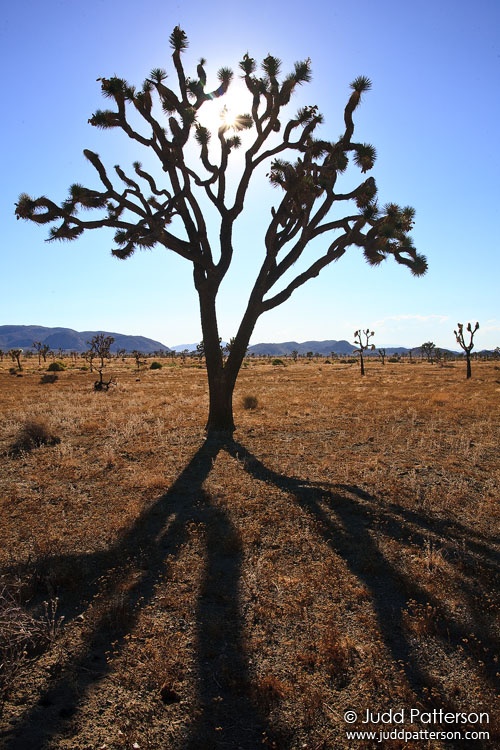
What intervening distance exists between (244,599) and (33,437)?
7.95 meters

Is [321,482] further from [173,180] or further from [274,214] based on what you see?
[173,180]

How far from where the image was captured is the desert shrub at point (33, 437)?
967 centimetres

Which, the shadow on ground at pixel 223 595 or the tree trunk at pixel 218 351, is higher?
the tree trunk at pixel 218 351

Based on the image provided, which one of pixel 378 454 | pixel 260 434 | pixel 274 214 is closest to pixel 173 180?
pixel 274 214

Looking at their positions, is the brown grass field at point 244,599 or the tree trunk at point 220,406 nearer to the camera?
the brown grass field at point 244,599

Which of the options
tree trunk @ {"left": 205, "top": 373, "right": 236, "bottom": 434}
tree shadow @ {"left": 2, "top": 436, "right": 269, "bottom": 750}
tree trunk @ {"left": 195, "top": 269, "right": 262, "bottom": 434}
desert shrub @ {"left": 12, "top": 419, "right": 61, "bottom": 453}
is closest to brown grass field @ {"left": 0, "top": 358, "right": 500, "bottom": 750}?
tree shadow @ {"left": 2, "top": 436, "right": 269, "bottom": 750}

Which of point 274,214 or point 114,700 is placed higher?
point 274,214

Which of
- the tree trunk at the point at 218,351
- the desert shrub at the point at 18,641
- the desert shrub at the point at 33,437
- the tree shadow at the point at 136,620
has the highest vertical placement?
the tree trunk at the point at 218,351

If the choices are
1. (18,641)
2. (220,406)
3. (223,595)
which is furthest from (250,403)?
(18,641)

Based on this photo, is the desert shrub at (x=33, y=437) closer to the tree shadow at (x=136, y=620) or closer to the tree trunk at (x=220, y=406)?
the tree trunk at (x=220, y=406)

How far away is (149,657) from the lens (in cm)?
320

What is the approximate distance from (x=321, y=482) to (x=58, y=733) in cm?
544

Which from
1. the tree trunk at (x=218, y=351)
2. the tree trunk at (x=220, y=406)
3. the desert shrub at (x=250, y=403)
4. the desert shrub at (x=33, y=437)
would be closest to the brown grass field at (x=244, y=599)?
the desert shrub at (x=33, y=437)

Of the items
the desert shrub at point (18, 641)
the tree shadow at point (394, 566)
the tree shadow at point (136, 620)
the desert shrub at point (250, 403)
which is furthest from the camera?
the desert shrub at point (250, 403)
